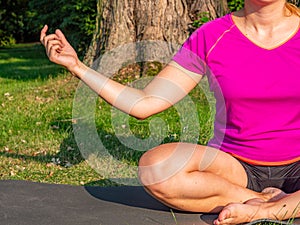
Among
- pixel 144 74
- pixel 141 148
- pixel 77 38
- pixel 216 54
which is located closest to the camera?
pixel 216 54

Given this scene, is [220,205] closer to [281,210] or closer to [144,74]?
[281,210]

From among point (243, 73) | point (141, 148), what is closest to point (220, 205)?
point (243, 73)

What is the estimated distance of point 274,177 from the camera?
3266mm

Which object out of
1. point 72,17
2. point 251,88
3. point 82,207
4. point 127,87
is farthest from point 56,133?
point 72,17

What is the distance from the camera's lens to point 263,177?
327cm

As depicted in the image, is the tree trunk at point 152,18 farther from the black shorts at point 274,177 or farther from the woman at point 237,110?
the black shorts at point 274,177

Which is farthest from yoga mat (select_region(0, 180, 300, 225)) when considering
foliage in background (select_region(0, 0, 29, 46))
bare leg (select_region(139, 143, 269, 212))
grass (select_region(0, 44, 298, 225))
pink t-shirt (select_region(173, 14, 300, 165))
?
foliage in background (select_region(0, 0, 29, 46))

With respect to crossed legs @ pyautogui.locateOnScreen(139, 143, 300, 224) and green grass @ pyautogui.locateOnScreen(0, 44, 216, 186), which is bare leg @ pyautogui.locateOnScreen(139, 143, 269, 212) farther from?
green grass @ pyautogui.locateOnScreen(0, 44, 216, 186)

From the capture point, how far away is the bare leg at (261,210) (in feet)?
9.70

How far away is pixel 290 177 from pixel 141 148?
212 cm

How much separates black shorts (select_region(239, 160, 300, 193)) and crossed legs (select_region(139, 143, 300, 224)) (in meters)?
0.05

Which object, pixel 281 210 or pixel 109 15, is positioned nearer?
pixel 281 210

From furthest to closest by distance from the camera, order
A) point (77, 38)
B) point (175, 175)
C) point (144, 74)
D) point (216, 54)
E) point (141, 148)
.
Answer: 1. point (77, 38)
2. point (144, 74)
3. point (141, 148)
4. point (216, 54)
5. point (175, 175)

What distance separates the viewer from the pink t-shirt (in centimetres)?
311
